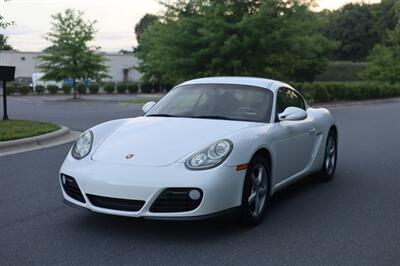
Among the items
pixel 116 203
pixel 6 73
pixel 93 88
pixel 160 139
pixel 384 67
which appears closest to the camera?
pixel 116 203

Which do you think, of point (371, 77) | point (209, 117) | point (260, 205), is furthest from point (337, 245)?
point (371, 77)

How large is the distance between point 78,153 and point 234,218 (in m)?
1.54

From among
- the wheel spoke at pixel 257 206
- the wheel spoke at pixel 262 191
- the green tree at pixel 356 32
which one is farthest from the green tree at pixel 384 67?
the wheel spoke at pixel 257 206

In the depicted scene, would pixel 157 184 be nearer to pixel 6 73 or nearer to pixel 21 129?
pixel 21 129

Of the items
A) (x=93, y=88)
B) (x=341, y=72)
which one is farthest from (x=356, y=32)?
(x=93, y=88)

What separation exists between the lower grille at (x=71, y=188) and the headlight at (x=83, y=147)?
0.22m

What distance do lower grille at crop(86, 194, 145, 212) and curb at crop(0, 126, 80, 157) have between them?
522 cm

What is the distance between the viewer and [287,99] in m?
6.39

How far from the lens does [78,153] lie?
5.07 m

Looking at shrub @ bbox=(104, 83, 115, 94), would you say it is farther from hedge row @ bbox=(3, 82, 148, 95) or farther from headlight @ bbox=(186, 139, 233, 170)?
headlight @ bbox=(186, 139, 233, 170)

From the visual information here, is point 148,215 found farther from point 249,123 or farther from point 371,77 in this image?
point 371,77

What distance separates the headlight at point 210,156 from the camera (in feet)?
15.0

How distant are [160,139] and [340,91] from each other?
28075 mm

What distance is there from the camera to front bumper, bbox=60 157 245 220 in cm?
444
